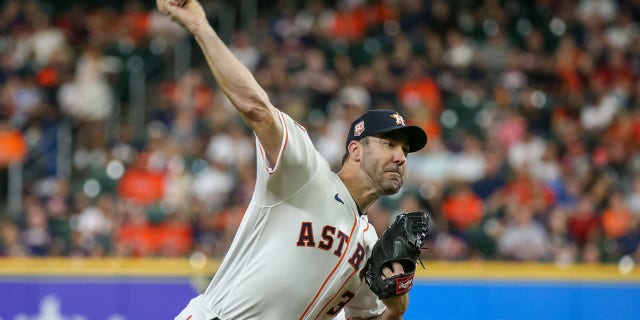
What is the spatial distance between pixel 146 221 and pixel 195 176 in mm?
964

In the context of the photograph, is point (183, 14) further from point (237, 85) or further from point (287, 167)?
point (287, 167)

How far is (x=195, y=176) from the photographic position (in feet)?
37.0

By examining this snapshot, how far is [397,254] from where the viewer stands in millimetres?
4191

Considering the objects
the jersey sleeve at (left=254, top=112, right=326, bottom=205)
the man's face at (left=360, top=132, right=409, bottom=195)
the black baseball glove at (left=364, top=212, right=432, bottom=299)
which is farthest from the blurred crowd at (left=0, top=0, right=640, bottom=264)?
the jersey sleeve at (left=254, top=112, right=326, bottom=205)

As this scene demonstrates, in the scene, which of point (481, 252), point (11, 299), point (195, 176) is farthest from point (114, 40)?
point (481, 252)

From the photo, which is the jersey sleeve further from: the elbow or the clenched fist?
the clenched fist

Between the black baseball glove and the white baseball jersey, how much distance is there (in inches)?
5.3

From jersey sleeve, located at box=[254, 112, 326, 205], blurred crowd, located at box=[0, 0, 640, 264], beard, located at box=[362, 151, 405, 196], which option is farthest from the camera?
blurred crowd, located at box=[0, 0, 640, 264]

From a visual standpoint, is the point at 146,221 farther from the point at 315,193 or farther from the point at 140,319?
the point at 315,193

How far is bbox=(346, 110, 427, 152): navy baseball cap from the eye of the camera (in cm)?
420

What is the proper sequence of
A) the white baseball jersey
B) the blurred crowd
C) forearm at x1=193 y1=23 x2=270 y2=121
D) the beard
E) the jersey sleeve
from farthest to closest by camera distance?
the blurred crowd < the beard < the white baseball jersey < the jersey sleeve < forearm at x1=193 y1=23 x2=270 y2=121

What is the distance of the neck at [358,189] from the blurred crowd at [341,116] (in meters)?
5.10

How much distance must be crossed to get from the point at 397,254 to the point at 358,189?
0.32 m

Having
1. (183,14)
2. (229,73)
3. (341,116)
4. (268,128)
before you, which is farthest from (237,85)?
(341,116)
